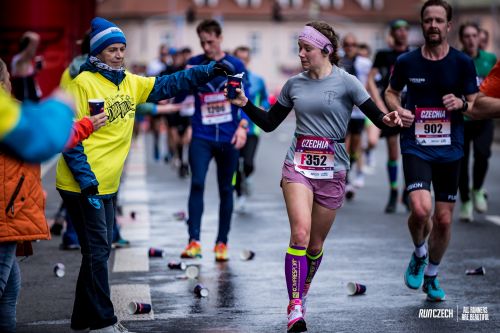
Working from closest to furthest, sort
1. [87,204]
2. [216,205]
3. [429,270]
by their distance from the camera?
[87,204]
[429,270]
[216,205]

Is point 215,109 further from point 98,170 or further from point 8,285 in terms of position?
point 8,285

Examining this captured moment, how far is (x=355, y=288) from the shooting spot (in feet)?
29.2

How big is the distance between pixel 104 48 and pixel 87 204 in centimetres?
94

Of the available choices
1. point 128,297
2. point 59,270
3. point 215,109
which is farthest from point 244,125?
point 128,297

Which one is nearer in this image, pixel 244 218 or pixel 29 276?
pixel 29 276

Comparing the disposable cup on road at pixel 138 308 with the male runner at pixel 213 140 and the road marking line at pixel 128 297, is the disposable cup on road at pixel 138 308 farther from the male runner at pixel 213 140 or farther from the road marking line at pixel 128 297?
the male runner at pixel 213 140

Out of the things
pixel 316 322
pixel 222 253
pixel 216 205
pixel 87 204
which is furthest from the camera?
pixel 216 205

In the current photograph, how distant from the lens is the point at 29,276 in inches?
394

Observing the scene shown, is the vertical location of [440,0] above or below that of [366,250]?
above

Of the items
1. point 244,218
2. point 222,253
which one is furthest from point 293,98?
point 244,218

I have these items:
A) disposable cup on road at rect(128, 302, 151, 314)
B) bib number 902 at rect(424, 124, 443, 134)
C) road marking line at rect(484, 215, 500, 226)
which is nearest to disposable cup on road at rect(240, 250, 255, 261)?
bib number 902 at rect(424, 124, 443, 134)

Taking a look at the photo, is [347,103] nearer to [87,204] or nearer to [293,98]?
[293,98]

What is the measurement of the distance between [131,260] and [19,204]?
4.08m

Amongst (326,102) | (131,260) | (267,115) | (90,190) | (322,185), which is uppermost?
(326,102)
